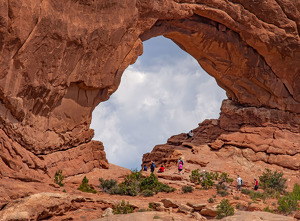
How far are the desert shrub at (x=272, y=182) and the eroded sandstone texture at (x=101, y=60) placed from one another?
331 cm

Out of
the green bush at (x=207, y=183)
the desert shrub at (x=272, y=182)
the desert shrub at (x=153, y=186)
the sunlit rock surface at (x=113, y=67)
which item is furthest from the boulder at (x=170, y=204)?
the desert shrub at (x=272, y=182)

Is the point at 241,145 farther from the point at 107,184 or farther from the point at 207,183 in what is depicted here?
the point at 107,184

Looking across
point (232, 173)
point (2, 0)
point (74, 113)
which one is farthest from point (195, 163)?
point (2, 0)

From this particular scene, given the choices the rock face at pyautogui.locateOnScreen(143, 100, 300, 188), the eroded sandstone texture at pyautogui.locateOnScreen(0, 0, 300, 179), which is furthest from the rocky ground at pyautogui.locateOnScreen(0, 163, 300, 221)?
the rock face at pyautogui.locateOnScreen(143, 100, 300, 188)

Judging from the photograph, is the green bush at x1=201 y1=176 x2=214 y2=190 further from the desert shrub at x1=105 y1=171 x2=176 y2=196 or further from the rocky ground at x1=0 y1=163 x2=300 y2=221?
the rocky ground at x1=0 y1=163 x2=300 y2=221

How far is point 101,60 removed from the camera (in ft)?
63.0

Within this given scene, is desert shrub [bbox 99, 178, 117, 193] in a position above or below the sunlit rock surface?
below

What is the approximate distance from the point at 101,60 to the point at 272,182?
42.5 ft

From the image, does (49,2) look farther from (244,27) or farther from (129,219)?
(244,27)

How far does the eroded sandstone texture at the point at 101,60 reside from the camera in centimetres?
1517

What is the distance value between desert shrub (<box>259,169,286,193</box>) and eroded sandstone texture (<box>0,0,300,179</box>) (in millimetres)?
3309

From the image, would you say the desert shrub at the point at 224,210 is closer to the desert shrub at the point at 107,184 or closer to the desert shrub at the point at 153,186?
the desert shrub at the point at 153,186

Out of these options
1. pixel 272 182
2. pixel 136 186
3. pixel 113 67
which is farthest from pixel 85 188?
pixel 272 182

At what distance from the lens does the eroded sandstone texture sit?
15.2 meters
